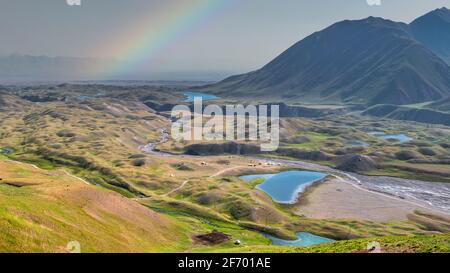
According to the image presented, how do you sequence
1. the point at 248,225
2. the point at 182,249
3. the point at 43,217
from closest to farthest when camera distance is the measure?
the point at 43,217, the point at 182,249, the point at 248,225

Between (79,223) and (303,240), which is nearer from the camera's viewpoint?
(79,223)

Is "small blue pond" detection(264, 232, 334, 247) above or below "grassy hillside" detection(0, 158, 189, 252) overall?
below

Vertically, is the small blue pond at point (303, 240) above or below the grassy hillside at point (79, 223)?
below

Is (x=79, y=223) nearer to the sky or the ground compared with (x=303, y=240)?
nearer to the sky

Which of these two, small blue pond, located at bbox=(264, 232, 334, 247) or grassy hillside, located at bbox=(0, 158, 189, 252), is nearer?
grassy hillside, located at bbox=(0, 158, 189, 252)

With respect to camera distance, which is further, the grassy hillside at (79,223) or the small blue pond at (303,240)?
the small blue pond at (303,240)
